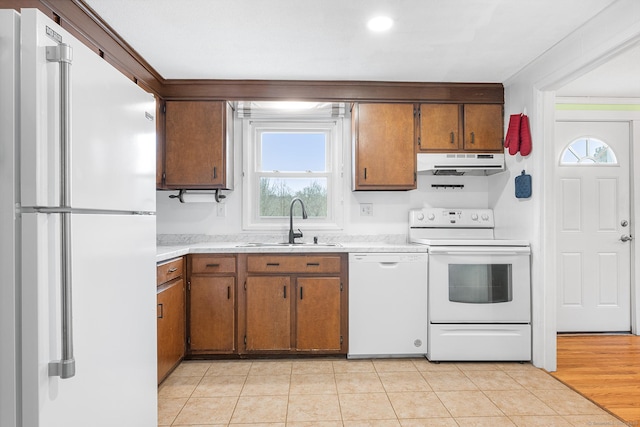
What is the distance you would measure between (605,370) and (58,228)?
3.41 m

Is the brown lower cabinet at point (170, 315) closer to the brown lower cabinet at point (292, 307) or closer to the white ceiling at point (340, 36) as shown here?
the brown lower cabinet at point (292, 307)

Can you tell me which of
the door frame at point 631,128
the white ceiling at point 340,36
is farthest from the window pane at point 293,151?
the door frame at point 631,128

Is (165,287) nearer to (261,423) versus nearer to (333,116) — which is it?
(261,423)

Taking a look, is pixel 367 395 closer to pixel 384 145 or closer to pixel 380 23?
pixel 384 145

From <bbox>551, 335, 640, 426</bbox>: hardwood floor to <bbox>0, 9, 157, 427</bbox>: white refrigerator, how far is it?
8.48 feet

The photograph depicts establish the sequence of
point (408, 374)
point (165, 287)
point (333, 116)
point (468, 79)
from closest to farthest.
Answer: point (165, 287) < point (408, 374) < point (468, 79) < point (333, 116)

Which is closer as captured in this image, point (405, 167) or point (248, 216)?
point (405, 167)

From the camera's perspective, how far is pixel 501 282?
299 cm

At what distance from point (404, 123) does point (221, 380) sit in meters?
2.42

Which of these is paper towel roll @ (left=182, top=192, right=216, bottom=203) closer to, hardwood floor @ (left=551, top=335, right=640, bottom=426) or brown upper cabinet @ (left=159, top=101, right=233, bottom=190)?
brown upper cabinet @ (left=159, top=101, right=233, bottom=190)

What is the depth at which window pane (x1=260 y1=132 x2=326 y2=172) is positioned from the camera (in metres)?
3.68

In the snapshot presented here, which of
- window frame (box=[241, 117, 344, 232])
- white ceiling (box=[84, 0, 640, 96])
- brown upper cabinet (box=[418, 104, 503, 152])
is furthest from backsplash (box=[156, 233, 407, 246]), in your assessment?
white ceiling (box=[84, 0, 640, 96])

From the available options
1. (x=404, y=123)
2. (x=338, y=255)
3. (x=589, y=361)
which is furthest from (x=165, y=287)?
(x=589, y=361)

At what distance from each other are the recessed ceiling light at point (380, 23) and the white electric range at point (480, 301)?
62.5 inches
